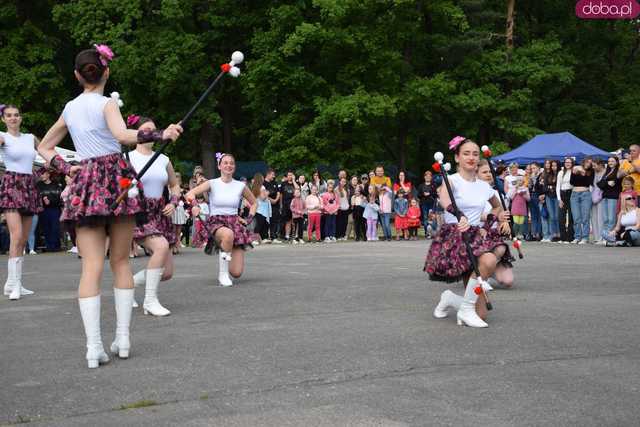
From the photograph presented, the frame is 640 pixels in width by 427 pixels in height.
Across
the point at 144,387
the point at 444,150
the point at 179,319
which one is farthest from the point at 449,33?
the point at 144,387

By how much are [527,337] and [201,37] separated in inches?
1379

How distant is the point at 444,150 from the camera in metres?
51.2

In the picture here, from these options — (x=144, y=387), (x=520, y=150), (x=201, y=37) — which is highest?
(x=201, y=37)

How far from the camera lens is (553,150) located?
30.7 m

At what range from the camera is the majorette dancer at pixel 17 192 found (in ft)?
35.5

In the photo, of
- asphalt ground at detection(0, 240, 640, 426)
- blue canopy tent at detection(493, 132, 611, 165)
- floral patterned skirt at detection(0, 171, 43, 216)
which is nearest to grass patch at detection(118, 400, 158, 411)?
asphalt ground at detection(0, 240, 640, 426)

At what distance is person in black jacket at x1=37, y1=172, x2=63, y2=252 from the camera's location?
74.0 feet

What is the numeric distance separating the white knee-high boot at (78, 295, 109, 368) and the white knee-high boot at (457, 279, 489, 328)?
127 inches

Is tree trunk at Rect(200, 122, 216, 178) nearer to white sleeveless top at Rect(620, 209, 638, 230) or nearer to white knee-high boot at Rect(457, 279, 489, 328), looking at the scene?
white sleeveless top at Rect(620, 209, 638, 230)

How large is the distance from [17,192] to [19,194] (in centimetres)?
4

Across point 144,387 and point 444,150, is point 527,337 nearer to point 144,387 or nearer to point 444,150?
point 144,387

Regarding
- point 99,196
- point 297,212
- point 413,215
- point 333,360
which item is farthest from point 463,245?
point 413,215

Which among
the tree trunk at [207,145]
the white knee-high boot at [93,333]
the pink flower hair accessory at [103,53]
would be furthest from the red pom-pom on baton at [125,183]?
the tree trunk at [207,145]

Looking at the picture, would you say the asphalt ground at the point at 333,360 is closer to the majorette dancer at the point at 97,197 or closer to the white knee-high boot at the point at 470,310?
the white knee-high boot at the point at 470,310
